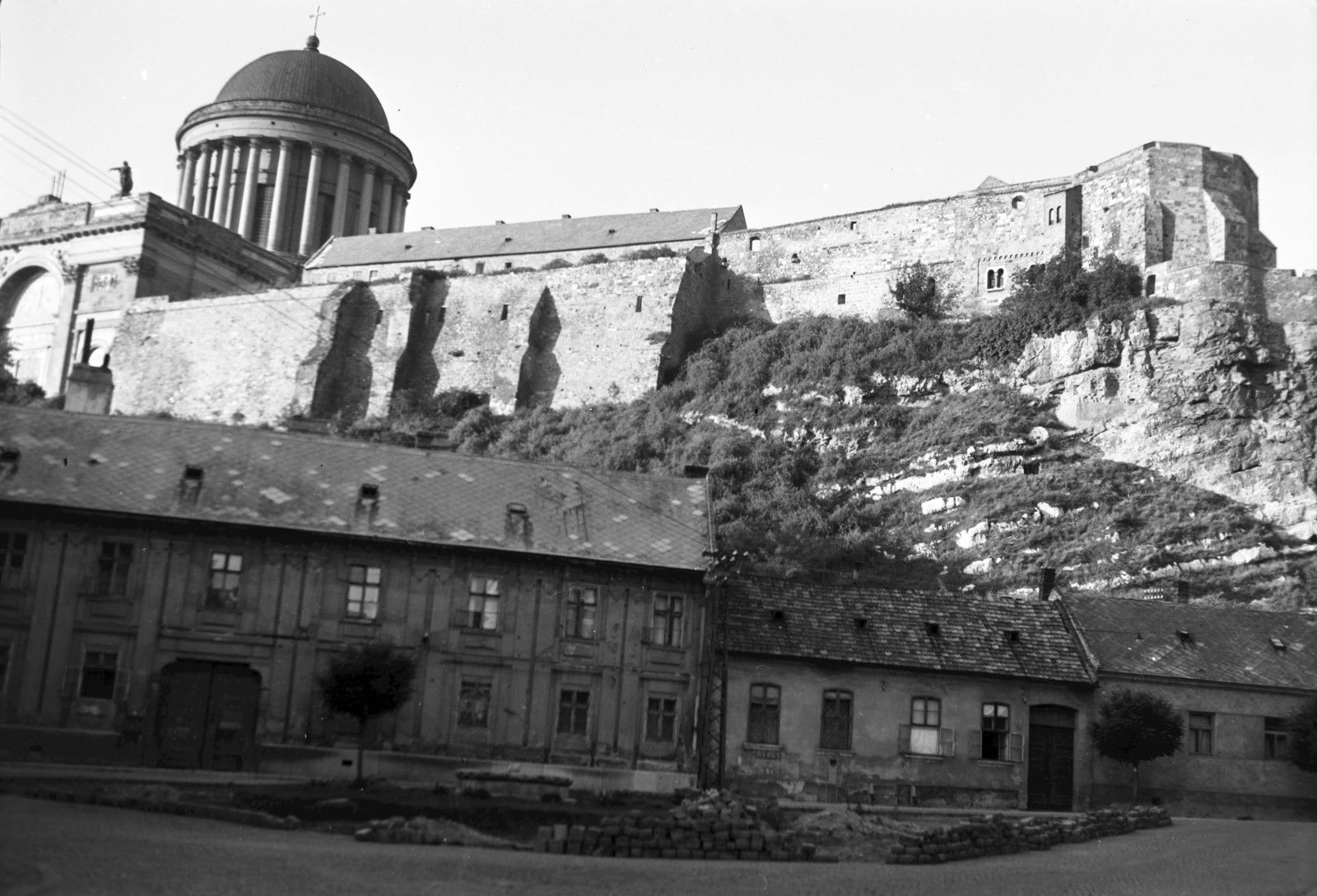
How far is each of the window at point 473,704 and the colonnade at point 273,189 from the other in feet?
205

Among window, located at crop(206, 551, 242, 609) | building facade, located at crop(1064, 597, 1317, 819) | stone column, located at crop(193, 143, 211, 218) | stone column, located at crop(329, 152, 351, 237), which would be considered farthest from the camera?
stone column, located at crop(193, 143, 211, 218)

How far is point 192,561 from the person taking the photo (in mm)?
30078

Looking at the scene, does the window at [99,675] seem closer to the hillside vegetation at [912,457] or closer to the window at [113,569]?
the window at [113,569]

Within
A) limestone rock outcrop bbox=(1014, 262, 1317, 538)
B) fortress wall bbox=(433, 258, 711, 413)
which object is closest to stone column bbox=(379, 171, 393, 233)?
fortress wall bbox=(433, 258, 711, 413)

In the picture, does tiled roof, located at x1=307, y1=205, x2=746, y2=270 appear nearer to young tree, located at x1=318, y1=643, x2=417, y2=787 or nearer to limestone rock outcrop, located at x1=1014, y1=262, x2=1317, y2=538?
limestone rock outcrop, located at x1=1014, y1=262, x2=1317, y2=538

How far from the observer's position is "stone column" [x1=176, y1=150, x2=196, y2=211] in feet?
302

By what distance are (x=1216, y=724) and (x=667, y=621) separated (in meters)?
12.9

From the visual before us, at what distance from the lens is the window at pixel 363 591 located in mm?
30609

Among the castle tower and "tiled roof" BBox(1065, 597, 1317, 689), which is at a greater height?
the castle tower

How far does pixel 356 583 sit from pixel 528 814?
8292mm

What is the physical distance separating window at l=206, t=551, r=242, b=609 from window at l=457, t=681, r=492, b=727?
4.90m

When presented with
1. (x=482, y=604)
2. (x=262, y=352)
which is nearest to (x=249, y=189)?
(x=262, y=352)

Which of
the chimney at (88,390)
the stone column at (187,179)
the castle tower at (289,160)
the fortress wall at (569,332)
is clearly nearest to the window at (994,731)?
the chimney at (88,390)

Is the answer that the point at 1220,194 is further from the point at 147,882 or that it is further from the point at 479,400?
the point at 147,882
